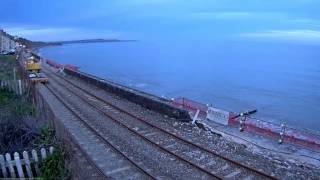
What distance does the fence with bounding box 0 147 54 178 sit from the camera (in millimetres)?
11148

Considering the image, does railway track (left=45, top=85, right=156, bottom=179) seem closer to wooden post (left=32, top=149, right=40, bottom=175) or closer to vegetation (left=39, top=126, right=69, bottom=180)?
vegetation (left=39, top=126, right=69, bottom=180)

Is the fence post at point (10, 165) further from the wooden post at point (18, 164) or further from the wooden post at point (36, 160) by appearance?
the wooden post at point (36, 160)

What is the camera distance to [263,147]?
696 inches

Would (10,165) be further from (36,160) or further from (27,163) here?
(36,160)

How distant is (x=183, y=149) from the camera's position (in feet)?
54.4

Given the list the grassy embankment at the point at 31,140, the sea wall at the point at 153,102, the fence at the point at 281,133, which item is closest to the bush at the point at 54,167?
the grassy embankment at the point at 31,140

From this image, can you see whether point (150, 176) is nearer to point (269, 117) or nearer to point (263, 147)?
point (263, 147)

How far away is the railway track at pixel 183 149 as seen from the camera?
45.5 feet

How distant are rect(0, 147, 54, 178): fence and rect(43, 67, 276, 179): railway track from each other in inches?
221

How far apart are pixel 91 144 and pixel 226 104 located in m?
36.2

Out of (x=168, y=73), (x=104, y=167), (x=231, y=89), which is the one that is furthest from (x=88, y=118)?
(x=168, y=73)

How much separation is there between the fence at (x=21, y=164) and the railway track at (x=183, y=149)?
5602 millimetres

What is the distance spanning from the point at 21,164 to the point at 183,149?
721 centimetres

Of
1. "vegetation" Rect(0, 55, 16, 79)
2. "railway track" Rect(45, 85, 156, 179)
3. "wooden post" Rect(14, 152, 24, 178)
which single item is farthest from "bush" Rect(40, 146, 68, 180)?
"vegetation" Rect(0, 55, 16, 79)
